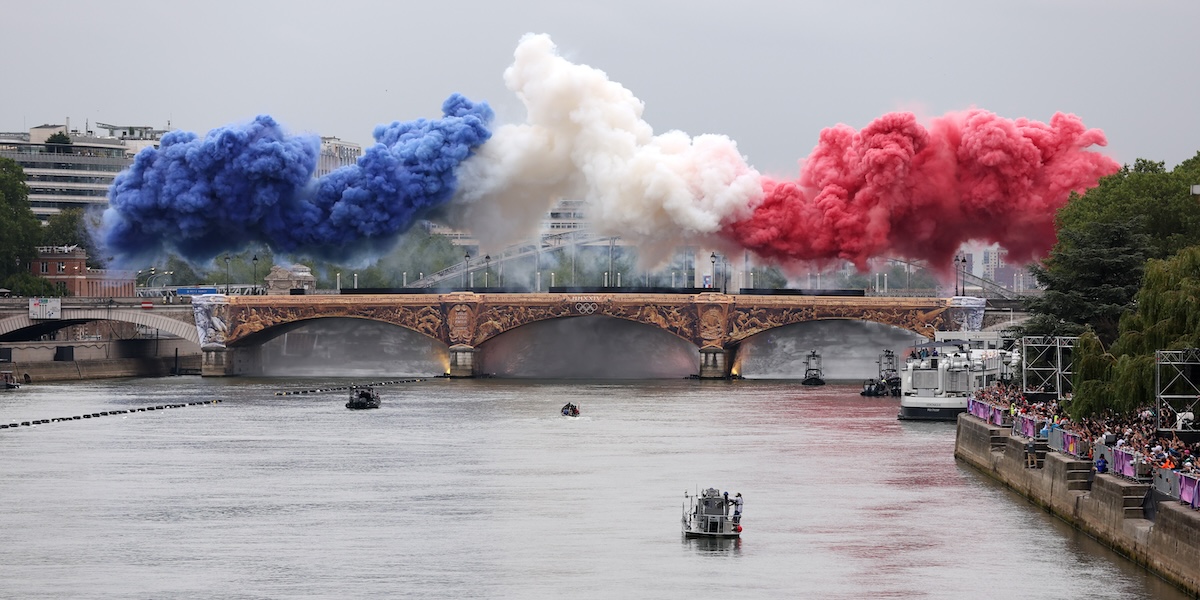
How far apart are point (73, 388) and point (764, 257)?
168 ft

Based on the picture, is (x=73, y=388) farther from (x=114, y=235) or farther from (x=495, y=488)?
(x=495, y=488)

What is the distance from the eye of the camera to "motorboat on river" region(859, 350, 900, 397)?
136 metres

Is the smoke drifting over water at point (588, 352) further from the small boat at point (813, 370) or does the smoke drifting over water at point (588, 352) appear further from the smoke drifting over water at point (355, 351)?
the small boat at point (813, 370)

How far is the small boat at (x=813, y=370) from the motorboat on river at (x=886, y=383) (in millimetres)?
5009

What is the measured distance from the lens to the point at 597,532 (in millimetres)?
64438

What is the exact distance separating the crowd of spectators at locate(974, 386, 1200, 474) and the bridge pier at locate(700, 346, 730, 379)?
74303 mm

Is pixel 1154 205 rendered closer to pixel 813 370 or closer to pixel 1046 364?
pixel 1046 364

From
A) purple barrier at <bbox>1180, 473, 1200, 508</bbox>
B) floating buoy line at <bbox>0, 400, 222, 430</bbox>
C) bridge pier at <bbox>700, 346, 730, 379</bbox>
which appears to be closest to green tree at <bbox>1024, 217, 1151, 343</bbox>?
purple barrier at <bbox>1180, 473, 1200, 508</bbox>

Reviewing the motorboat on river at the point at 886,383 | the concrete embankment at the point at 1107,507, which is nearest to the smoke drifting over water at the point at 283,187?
the motorboat on river at the point at 886,383

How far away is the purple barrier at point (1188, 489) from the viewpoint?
48.5m

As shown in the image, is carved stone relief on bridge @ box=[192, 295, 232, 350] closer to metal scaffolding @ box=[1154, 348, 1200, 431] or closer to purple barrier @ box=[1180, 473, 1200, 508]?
metal scaffolding @ box=[1154, 348, 1200, 431]

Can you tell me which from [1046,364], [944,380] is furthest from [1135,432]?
[944,380]

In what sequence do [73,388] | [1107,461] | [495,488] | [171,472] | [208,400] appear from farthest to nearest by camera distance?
[73,388] < [208,400] < [171,472] < [495,488] < [1107,461]

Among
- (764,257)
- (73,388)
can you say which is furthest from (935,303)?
(73,388)
